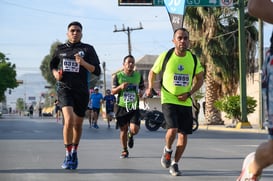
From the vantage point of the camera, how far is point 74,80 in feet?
29.6

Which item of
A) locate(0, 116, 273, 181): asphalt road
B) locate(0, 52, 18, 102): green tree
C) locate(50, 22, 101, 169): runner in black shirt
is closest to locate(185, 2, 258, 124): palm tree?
locate(0, 116, 273, 181): asphalt road

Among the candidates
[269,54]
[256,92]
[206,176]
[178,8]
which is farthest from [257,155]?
[256,92]

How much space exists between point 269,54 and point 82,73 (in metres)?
4.58

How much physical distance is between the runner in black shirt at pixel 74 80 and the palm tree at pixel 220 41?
22.3 metres

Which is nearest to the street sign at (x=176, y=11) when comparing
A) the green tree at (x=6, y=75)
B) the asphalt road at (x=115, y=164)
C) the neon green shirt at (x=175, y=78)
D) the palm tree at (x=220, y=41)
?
the asphalt road at (x=115, y=164)

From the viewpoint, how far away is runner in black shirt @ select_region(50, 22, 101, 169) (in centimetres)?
891

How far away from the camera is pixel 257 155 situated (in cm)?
492

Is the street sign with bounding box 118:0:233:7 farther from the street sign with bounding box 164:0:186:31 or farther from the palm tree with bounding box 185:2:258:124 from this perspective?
the palm tree with bounding box 185:2:258:124

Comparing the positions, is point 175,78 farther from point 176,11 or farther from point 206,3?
point 206,3

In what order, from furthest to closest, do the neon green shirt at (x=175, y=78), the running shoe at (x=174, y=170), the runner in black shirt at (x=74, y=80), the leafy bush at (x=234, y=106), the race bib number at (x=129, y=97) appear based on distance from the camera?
the leafy bush at (x=234, y=106) < the race bib number at (x=129, y=97) < the runner in black shirt at (x=74, y=80) < the neon green shirt at (x=175, y=78) < the running shoe at (x=174, y=170)

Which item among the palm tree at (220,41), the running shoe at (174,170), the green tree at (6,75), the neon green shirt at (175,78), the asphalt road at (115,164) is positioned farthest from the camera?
the green tree at (6,75)

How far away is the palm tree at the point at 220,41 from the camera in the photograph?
102 feet

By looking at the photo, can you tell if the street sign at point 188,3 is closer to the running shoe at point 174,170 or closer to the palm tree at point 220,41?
the palm tree at point 220,41

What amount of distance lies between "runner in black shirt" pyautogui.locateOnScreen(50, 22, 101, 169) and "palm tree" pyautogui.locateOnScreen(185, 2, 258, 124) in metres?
22.3
